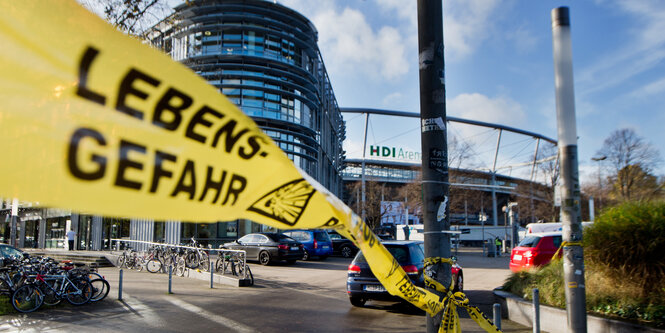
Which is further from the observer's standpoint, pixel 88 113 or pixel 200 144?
pixel 200 144

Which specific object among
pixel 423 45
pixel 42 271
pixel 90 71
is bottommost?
pixel 42 271

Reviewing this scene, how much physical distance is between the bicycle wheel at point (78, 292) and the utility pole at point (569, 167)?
32.4 feet

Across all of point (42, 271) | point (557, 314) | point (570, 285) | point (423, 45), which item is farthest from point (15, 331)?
point (557, 314)

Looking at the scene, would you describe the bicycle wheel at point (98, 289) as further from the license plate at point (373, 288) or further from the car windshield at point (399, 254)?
the license plate at point (373, 288)

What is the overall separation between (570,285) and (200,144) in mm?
5241

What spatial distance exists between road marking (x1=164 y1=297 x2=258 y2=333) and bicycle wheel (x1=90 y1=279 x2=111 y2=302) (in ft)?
4.94

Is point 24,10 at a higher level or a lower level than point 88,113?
higher

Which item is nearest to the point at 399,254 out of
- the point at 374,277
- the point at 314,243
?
the point at 374,277

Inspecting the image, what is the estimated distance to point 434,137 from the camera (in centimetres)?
405

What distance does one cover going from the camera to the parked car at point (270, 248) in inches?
805

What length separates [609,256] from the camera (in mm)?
7223

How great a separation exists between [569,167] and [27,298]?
34.9 ft

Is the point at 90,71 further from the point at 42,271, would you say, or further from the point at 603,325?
the point at 42,271

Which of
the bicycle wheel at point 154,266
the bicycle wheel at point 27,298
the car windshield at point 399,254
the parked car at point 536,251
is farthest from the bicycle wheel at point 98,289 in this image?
the parked car at point 536,251
